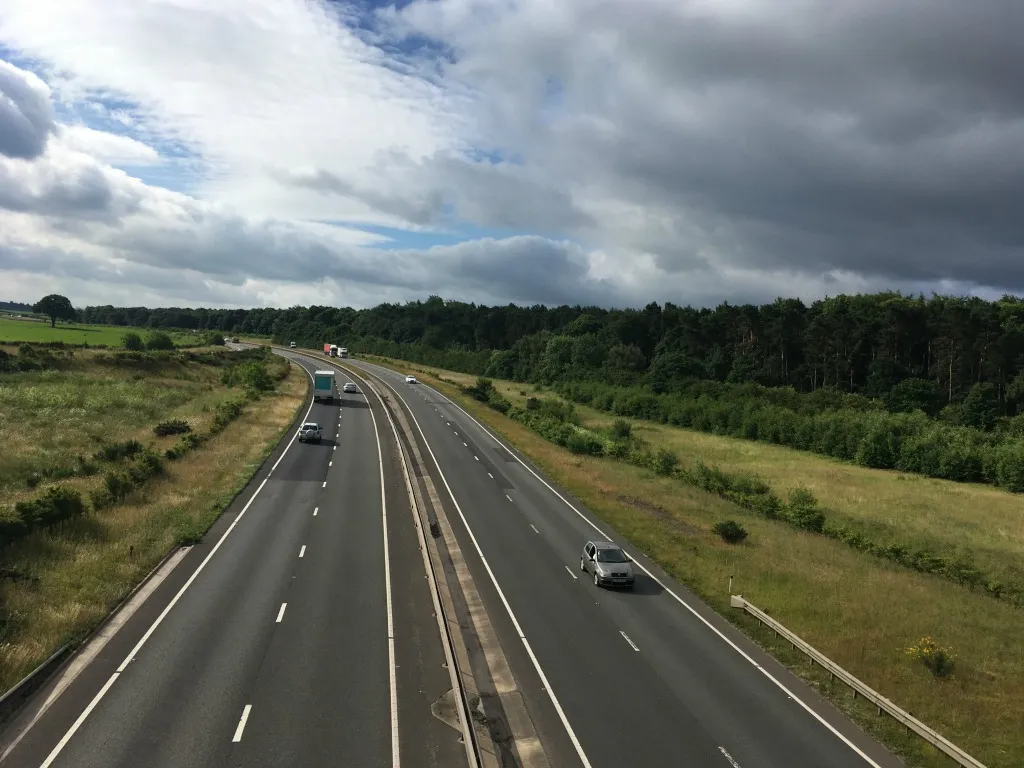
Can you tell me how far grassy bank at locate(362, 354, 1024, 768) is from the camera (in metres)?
20.7

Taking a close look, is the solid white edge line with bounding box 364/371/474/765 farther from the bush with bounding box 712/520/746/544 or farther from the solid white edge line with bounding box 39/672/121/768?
the bush with bounding box 712/520/746/544

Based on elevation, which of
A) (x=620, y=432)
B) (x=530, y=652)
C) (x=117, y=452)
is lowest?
(x=530, y=652)

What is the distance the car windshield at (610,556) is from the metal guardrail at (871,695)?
542 cm

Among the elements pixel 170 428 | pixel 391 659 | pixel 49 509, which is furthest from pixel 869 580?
pixel 170 428

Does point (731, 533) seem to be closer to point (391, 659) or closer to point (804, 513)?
point (804, 513)

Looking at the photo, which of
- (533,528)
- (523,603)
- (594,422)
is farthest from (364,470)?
(594,422)

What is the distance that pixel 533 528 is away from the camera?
1551 inches

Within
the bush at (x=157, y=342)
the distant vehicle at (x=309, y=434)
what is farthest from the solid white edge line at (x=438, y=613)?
the bush at (x=157, y=342)

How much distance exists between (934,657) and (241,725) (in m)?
21.2

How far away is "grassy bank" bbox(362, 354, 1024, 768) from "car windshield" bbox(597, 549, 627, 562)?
3.29m

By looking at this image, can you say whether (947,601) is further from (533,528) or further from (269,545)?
(269,545)

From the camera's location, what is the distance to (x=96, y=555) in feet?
92.3

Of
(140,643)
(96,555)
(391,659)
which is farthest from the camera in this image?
(96,555)

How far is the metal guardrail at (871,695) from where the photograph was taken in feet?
55.8
